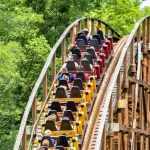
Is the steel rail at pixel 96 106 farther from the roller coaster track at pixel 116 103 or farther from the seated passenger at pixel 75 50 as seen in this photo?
the seated passenger at pixel 75 50

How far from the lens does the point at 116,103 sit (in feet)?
49.1

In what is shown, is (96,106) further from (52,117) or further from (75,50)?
(75,50)

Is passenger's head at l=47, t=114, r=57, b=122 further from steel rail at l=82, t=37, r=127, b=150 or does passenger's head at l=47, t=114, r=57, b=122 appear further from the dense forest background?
the dense forest background

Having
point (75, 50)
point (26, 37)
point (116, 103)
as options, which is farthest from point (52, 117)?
point (26, 37)

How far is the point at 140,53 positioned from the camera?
17.0 meters

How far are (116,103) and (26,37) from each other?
39.2ft

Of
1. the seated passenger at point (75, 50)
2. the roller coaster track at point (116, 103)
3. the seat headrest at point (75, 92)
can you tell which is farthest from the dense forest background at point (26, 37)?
the seat headrest at point (75, 92)

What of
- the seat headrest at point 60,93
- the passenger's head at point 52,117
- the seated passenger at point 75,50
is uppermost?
the seated passenger at point 75,50

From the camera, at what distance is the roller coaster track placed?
13.6m

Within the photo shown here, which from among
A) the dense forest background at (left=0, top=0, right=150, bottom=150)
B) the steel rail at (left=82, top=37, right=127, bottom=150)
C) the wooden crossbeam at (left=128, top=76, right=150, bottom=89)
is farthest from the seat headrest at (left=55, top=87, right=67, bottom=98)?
the dense forest background at (left=0, top=0, right=150, bottom=150)

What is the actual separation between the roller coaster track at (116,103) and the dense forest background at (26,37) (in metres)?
4.49

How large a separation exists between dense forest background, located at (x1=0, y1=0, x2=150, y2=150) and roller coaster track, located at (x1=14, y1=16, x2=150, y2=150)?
4495mm

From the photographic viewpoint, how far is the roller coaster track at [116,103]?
1361 centimetres

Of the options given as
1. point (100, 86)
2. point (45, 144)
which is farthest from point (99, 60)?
point (45, 144)
